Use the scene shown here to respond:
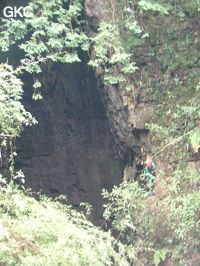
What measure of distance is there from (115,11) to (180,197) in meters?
4.21

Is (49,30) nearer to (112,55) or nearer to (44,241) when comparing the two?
(112,55)

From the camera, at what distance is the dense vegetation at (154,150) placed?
446cm

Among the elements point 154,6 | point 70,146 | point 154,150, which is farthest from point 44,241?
point 70,146

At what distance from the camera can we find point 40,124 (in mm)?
10383

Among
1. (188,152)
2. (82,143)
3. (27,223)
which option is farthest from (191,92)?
(82,143)

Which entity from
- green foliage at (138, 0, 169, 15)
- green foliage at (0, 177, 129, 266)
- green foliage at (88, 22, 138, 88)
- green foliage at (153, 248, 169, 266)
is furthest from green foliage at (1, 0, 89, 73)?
green foliage at (153, 248, 169, 266)

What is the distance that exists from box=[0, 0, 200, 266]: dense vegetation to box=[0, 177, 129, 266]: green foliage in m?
0.01

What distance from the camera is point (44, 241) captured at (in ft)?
14.8

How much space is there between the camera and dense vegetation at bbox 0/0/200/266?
4.46 meters

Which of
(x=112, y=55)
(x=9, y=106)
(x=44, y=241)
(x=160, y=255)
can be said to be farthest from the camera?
(x=112, y=55)

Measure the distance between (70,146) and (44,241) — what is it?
6031 millimetres

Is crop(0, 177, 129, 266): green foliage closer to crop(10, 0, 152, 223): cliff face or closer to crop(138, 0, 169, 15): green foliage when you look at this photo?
crop(138, 0, 169, 15): green foliage

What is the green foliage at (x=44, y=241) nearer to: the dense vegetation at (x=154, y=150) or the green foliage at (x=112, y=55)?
the dense vegetation at (x=154, y=150)

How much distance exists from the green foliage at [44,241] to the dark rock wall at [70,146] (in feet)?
17.2
